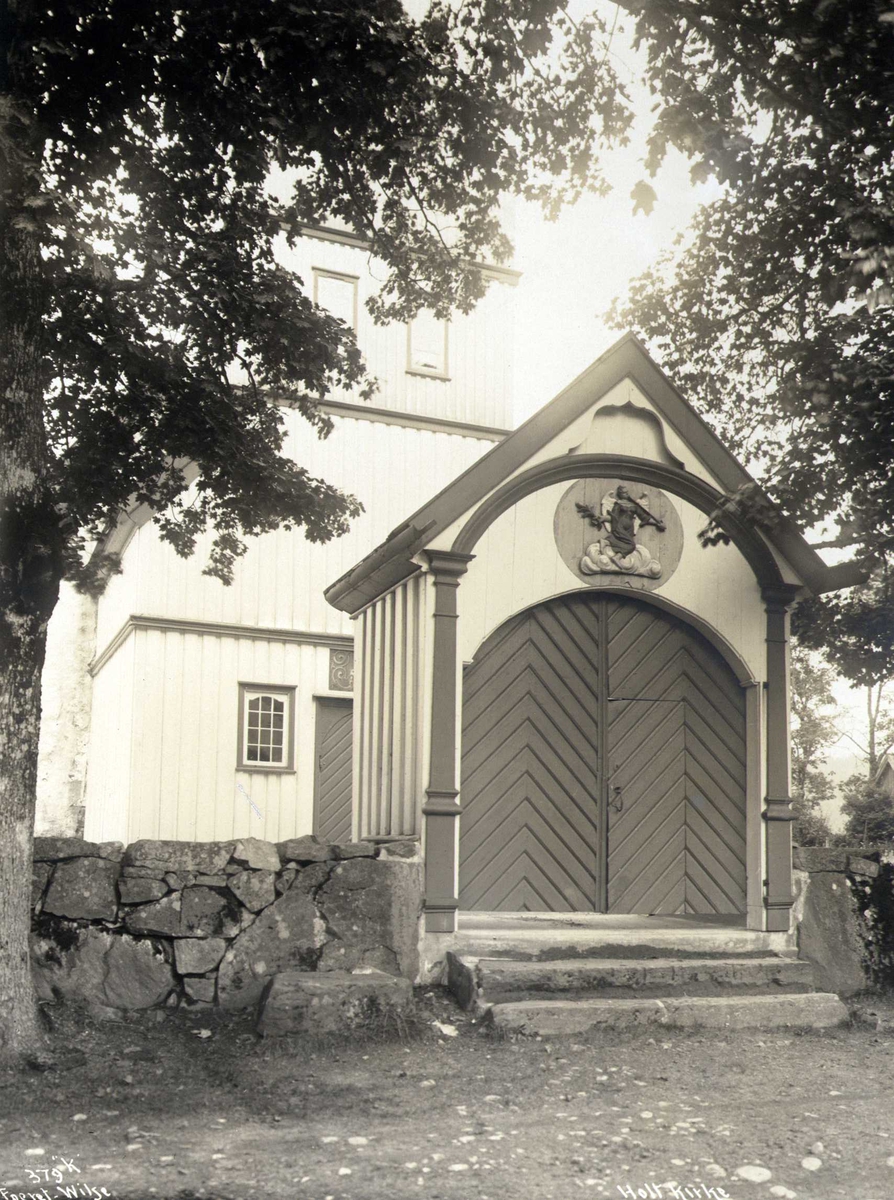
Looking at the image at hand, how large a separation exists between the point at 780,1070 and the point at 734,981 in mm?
1594

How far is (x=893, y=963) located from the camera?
9.73 meters

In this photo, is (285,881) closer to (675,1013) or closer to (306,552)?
(675,1013)

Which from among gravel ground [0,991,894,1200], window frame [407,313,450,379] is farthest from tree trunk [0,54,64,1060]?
window frame [407,313,450,379]

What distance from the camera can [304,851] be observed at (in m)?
8.64

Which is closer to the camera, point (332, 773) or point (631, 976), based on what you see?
point (631, 976)

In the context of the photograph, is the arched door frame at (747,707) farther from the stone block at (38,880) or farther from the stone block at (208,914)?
the stone block at (38,880)

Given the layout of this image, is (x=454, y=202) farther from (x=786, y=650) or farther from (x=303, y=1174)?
(x=303, y=1174)

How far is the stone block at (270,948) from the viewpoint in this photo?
831 centimetres

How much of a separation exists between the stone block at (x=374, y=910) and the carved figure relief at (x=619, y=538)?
301cm

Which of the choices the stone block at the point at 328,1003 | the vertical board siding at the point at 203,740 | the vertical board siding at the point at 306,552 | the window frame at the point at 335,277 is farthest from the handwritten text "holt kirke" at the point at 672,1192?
the window frame at the point at 335,277

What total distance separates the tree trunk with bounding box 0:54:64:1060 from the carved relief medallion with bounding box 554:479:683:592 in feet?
13.7

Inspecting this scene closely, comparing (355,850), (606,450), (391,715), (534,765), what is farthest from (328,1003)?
(606,450)

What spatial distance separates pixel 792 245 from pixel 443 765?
525 cm

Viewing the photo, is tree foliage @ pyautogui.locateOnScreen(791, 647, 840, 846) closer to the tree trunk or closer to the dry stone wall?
the dry stone wall
